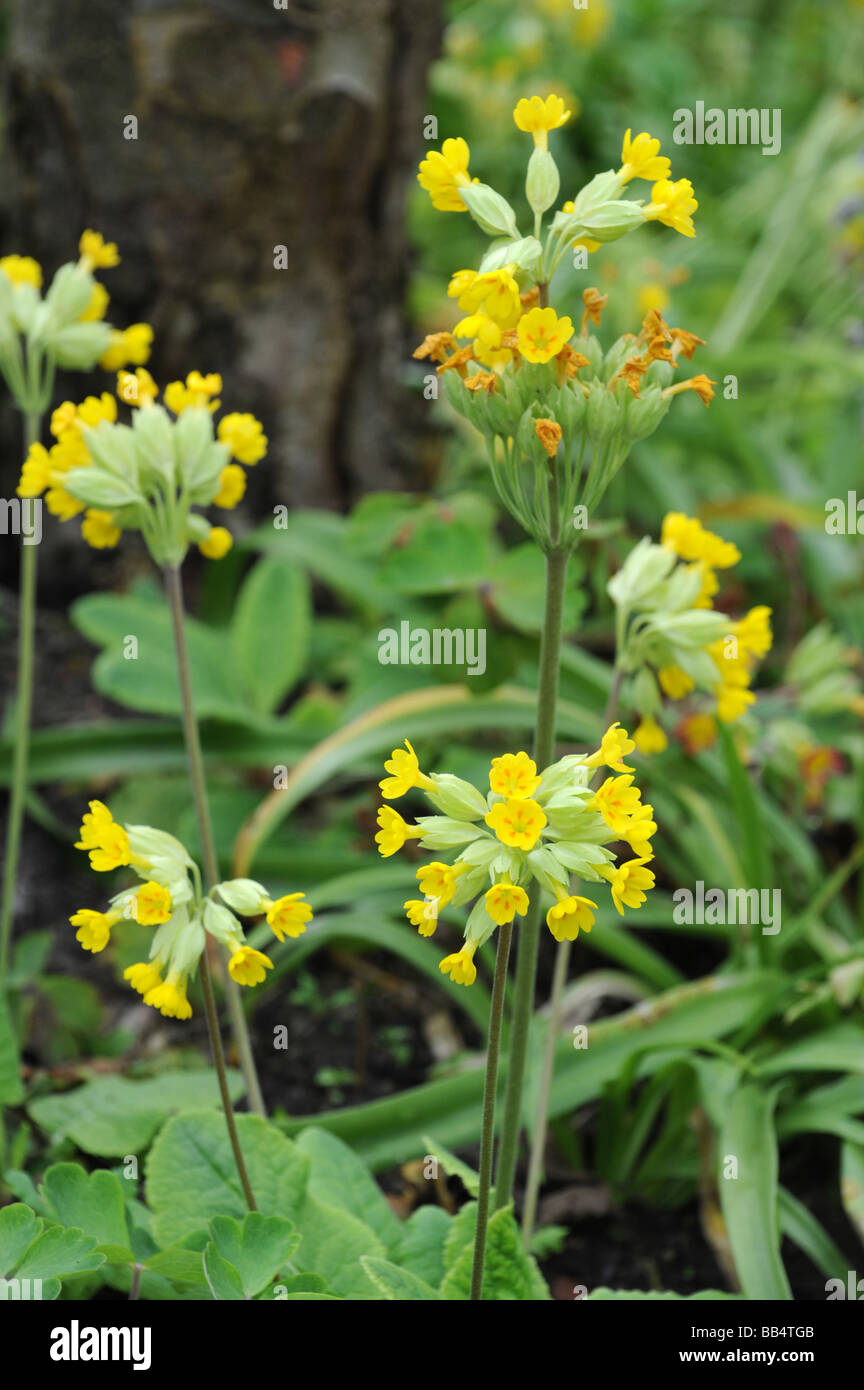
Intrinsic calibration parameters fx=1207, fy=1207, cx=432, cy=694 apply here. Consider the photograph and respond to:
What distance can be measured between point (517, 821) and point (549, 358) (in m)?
0.41

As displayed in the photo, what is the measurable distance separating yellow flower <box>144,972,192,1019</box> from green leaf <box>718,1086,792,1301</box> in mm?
819

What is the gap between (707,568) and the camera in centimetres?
165

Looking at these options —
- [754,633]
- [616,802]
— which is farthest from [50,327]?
[616,802]

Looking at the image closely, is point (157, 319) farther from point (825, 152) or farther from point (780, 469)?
point (825, 152)

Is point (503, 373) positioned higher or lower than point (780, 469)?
lower

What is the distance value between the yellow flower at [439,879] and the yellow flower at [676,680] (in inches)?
22.7

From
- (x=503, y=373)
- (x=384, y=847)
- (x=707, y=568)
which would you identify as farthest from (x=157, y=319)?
(x=384, y=847)

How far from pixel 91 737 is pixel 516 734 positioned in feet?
2.86

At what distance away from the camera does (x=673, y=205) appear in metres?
1.16

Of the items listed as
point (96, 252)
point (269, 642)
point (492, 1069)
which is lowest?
point (492, 1069)

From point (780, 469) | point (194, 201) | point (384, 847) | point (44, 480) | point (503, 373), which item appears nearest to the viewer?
point (384, 847)

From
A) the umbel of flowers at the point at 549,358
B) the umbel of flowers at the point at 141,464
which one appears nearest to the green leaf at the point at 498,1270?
the umbel of flowers at the point at 549,358

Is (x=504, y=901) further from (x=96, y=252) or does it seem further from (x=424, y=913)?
(x=96, y=252)
